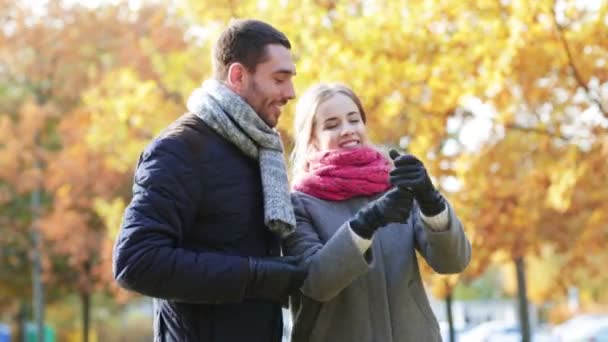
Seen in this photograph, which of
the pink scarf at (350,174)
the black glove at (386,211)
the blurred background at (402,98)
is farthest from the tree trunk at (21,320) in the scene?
the black glove at (386,211)

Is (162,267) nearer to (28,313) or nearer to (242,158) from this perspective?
(242,158)

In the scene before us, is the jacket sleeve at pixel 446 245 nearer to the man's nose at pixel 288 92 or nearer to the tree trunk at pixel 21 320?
the man's nose at pixel 288 92

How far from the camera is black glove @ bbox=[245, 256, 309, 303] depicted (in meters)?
3.30

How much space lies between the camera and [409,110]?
33.2 feet

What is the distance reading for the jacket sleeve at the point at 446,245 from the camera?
12.1ft

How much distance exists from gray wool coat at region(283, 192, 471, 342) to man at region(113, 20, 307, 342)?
26 cm

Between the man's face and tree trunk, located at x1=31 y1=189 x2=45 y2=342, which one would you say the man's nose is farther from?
tree trunk, located at x1=31 y1=189 x2=45 y2=342

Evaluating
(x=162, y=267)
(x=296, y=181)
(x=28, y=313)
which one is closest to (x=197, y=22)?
(x=296, y=181)

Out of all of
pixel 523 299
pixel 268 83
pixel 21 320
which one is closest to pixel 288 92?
pixel 268 83

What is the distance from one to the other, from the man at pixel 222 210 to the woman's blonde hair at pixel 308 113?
1.71 ft

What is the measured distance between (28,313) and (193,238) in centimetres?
3416

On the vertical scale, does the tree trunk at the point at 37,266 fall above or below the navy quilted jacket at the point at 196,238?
above

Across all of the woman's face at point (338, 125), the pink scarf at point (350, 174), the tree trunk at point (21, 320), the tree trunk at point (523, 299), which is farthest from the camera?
the tree trunk at point (21, 320)

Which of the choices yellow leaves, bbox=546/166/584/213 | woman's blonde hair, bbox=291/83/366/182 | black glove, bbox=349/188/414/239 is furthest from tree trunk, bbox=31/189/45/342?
black glove, bbox=349/188/414/239
